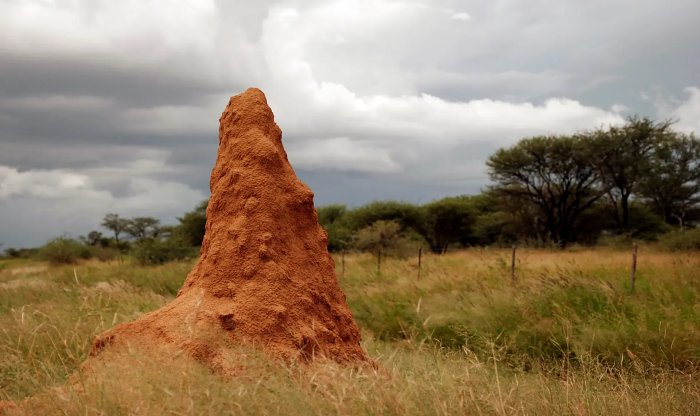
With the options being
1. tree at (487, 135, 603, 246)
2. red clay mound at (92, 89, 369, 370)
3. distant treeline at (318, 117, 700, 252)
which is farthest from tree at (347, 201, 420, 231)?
red clay mound at (92, 89, 369, 370)

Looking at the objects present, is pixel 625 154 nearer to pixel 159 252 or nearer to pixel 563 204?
pixel 563 204

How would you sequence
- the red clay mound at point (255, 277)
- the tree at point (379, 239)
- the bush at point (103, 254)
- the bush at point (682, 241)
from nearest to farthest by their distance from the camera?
the red clay mound at point (255, 277) → the bush at point (682, 241) → the tree at point (379, 239) → the bush at point (103, 254)

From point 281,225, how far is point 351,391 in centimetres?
170

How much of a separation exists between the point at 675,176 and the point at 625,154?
2.88 meters

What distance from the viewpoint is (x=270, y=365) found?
12.8 feet

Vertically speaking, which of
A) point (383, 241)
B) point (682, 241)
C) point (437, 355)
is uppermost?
point (383, 241)

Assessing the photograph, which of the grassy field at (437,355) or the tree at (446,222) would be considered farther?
the tree at (446,222)

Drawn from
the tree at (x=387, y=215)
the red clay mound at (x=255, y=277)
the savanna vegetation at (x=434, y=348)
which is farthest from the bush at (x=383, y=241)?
the red clay mound at (x=255, y=277)

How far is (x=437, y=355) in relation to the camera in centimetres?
471

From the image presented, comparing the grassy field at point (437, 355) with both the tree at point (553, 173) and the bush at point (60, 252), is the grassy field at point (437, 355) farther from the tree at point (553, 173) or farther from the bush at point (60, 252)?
the tree at point (553, 173)

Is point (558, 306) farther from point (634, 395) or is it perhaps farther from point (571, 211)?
point (571, 211)

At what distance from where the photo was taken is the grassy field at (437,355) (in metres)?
3.38

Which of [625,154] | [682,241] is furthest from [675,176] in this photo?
[682,241]

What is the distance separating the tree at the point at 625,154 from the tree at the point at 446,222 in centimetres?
787
